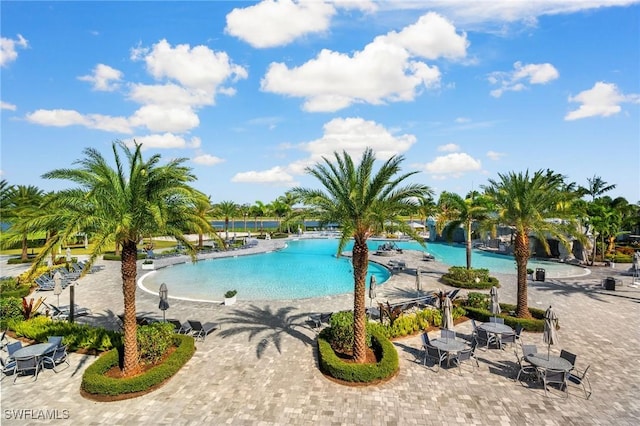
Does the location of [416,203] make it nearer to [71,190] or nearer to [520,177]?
[520,177]

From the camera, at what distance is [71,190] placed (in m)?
→ 11.5

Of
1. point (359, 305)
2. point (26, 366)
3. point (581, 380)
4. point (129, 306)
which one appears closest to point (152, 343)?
point (129, 306)

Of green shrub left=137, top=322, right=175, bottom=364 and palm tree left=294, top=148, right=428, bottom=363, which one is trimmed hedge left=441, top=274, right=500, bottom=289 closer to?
palm tree left=294, top=148, right=428, bottom=363

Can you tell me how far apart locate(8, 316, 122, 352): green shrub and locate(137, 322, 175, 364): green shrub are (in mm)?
1484

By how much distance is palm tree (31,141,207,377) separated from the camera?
10.8 metres

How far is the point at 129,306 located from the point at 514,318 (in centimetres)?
1607

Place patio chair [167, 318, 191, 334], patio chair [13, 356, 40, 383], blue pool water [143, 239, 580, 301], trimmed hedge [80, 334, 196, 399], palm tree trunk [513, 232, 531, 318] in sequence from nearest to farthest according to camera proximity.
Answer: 1. trimmed hedge [80, 334, 196, 399]
2. patio chair [13, 356, 40, 383]
3. patio chair [167, 318, 191, 334]
4. palm tree trunk [513, 232, 531, 318]
5. blue pool water [143, 239, 580, 301]

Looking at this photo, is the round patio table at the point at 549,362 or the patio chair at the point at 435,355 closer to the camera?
the round patio table at the point at 549,362


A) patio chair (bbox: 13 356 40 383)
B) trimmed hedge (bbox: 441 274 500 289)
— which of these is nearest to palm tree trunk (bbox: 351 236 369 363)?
patio chair (bbox: 13 356 40 383)

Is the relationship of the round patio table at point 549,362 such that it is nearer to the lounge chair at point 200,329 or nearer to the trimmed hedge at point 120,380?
the trimmed hedge at point 120,380

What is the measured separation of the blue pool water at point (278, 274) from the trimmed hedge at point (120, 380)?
1080cm

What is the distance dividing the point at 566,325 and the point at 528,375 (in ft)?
22.1

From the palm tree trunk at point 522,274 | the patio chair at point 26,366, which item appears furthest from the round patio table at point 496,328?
the patio chair at point 26,366

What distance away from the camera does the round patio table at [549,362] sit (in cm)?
1084
